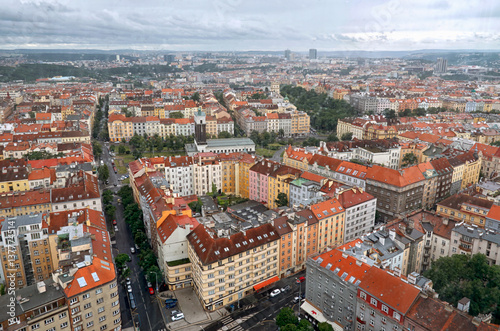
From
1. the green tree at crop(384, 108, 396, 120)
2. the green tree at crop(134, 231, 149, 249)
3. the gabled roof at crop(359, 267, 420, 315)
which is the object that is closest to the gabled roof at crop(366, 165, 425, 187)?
the gabled roof at crop(359, 267, 420, 315)

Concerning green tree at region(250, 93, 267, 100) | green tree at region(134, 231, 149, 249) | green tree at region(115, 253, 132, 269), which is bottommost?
green tree at region(134, 231, 149, 249)

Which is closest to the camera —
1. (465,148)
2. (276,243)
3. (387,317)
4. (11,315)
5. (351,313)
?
(11,315)

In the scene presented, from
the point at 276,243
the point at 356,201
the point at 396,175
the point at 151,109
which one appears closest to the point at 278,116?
the point at 151,109

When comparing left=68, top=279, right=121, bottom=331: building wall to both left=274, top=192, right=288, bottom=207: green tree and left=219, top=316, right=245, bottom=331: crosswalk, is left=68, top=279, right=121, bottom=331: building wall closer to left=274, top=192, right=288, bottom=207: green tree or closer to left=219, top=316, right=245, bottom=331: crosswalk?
left=219, top=316, right=245, bottom=331: crosswalk

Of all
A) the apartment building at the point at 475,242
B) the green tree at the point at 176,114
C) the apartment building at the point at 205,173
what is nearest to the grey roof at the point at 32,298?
the apartment building at the point at 205,173

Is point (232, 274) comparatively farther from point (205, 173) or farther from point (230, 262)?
point (205, 173)

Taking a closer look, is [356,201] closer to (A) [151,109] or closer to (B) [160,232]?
(B) [160,232]
